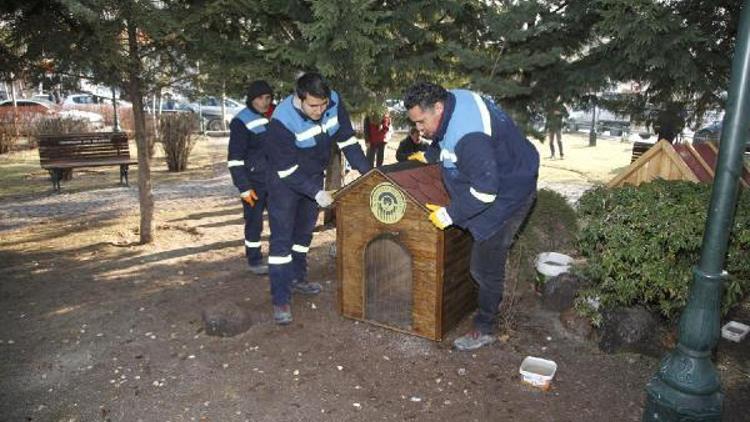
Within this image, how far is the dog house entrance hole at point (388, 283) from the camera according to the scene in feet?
13.4

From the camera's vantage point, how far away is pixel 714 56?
498cm

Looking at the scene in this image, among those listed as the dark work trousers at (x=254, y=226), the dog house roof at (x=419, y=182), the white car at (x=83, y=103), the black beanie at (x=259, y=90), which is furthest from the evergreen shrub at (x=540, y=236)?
the white car at (x=83, y=103)

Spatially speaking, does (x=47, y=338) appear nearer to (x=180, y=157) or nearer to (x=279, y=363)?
(x=279, y=363)

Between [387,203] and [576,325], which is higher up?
[387,203]

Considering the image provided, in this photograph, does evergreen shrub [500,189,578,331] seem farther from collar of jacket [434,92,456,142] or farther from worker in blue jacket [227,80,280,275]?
worker in blue jacket [227,80,280,275]

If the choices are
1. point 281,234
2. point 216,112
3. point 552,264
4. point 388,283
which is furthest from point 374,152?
point 216,112

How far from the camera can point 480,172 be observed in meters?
3.48

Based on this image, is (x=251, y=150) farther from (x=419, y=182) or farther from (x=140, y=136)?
(x=419, y=182)

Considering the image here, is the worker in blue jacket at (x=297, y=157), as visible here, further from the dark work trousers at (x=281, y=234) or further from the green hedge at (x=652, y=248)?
the green hedge at (x=652, y=248)

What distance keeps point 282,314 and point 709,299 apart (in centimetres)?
305

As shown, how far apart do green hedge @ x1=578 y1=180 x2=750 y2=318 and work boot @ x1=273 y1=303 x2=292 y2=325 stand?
90.7 inches

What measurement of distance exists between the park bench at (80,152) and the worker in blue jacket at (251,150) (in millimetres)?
6361

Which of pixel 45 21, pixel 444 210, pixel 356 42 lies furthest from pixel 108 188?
pixel 444 210

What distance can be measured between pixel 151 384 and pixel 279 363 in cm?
85
